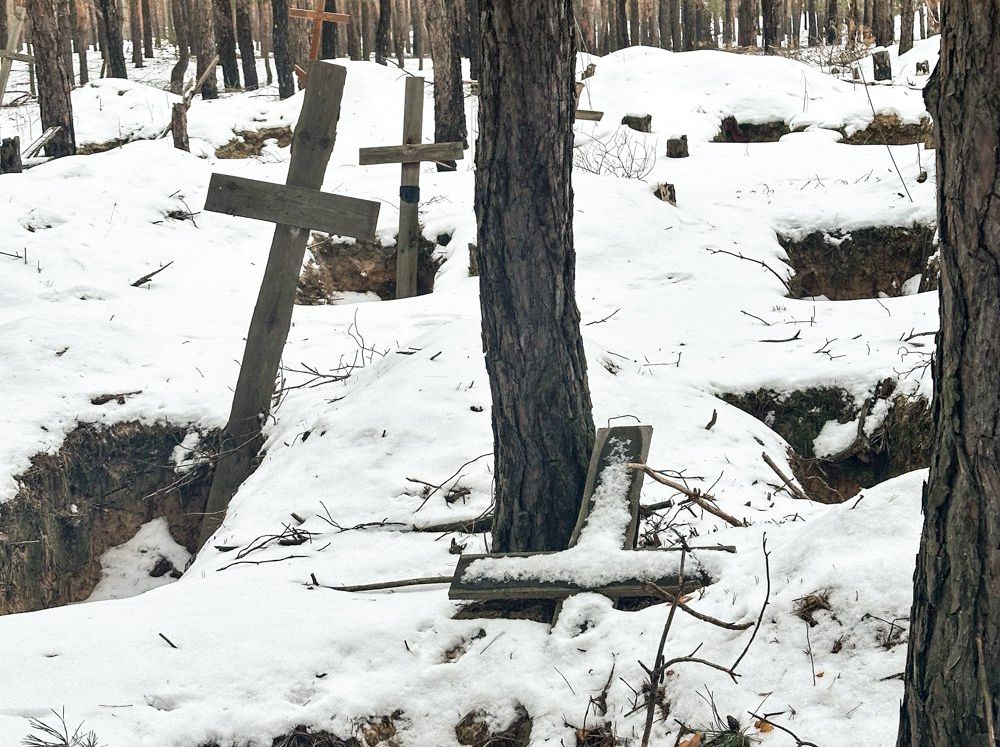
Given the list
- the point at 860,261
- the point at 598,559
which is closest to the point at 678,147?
the point at 860,261

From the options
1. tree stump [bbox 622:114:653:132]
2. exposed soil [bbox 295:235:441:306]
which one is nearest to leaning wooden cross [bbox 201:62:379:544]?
exposed soil [bbox 295:235:441:306]

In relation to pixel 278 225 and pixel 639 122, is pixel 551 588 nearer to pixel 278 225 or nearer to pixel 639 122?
pixel 278 225

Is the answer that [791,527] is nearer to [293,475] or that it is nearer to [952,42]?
[952,42]

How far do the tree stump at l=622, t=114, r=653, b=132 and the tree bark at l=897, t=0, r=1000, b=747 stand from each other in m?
11.5

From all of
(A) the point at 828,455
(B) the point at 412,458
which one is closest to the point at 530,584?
(B) the point at 412,458

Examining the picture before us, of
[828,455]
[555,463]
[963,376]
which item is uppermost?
[963,376]

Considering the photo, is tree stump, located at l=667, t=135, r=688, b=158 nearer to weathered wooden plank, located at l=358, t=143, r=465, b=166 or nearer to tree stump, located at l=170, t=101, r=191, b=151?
weathered wooden plank, located at l=358, t=143, r=465, b=166

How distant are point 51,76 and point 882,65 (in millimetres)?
13920

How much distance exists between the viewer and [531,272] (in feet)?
9.80

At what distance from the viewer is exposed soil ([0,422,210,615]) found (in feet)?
15.3

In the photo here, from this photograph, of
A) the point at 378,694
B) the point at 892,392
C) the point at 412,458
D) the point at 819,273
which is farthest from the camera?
the point at 819,273

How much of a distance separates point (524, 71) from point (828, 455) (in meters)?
3.26

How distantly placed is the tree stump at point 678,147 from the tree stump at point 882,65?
736 centimetres

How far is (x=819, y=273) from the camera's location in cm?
841
